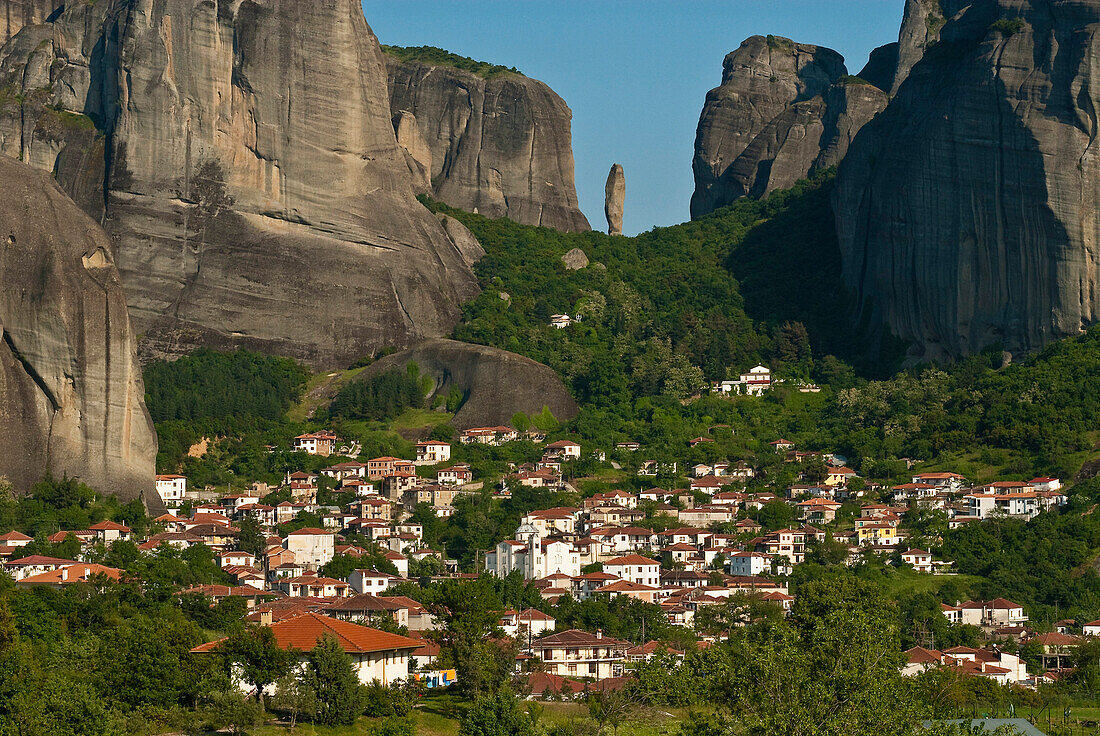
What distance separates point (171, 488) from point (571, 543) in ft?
78.0

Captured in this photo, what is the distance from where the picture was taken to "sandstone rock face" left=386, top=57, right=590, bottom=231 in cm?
14825

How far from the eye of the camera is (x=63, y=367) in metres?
92.6

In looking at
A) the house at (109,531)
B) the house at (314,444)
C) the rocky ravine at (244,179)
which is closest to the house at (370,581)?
the house at (109,531)

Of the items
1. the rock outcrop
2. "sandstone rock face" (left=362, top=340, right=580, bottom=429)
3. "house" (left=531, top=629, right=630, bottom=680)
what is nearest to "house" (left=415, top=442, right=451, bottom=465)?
"sandstone rock face" (left=362, top=340, right=580, bottom=429)

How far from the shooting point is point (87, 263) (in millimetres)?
96062

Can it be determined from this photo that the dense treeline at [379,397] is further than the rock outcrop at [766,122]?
No

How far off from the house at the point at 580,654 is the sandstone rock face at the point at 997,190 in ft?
170

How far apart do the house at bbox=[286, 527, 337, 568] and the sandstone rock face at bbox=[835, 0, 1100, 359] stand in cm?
4548

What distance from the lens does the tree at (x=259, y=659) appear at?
46188 mm

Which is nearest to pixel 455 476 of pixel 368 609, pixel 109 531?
pixel 109 531

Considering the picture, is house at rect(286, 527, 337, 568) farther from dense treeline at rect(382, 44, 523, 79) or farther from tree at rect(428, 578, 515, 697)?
dense treeline at rect(382, 44, 523, 79)

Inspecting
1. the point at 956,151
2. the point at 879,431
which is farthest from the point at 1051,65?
the point at 879,431

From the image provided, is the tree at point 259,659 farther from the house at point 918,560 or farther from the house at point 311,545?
the house at point 918,560

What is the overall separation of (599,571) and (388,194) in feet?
153
